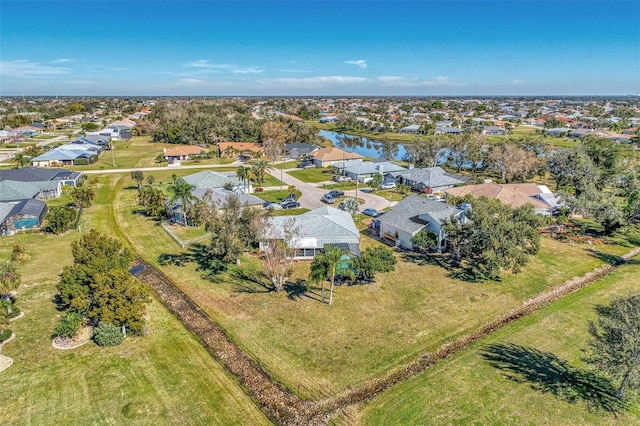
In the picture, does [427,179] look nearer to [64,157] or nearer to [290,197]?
[290,197]

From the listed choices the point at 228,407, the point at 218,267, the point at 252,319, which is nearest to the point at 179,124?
the point at 218,267

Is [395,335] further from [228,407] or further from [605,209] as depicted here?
[605,209]

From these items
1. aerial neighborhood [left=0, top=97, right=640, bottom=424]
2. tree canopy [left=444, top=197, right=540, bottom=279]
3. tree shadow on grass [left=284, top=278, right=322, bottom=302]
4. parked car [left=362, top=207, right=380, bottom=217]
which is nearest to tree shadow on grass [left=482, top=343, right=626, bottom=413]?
aerial neighborhood [left=0, top=97, right=640, bottom=424]

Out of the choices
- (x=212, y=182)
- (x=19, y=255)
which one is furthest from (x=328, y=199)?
(x=19, y=255)

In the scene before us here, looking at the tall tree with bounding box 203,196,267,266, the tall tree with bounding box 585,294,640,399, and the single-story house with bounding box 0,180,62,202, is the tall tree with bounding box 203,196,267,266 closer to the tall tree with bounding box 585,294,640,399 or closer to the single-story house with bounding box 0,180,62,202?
the tall tree with bounding box 585,294,640,399

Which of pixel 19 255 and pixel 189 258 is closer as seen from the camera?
pixel 19 255

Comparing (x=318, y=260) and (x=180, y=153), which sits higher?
(x=318, y=260)
